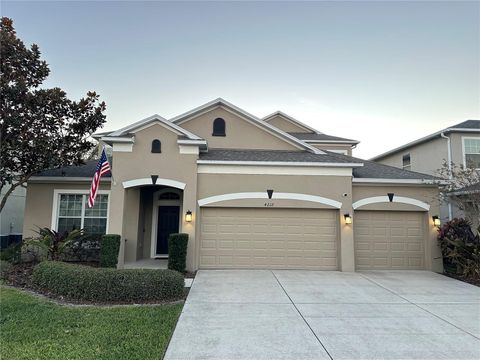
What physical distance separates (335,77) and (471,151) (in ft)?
25.3

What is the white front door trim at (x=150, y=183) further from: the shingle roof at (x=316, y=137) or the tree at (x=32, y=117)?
the shingle roof at (x=316, y=137)

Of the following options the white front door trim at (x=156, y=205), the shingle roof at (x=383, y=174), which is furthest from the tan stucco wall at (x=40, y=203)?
the shingle roof at (x=383, y=174)

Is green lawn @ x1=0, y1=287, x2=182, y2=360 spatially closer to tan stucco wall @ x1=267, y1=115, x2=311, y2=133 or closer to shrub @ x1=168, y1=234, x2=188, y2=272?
shrub @ x1=168, y1=234, x2=188, y2=272

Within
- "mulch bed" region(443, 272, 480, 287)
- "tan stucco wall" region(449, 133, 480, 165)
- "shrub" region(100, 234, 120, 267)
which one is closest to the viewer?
"mulch bed" region(443, 272, 480, 287)

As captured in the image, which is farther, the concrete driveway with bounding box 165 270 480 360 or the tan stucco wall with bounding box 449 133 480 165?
the tan stucco wall with bounding box 449 133 480 165

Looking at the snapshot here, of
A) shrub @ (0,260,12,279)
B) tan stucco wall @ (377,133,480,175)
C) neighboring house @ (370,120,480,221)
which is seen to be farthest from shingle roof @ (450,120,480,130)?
shrub @ (0,260,12,279)

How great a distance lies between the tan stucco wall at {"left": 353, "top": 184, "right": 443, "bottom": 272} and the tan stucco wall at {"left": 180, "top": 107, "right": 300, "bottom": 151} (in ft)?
12.1

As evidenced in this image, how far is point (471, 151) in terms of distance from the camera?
14875 millimetres

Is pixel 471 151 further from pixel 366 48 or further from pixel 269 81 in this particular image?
pixel 269 81

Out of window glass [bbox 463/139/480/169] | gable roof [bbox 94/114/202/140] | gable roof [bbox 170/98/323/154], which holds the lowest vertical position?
gable roof [bbox 94/114/202/140]

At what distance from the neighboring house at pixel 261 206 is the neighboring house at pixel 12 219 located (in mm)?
5916

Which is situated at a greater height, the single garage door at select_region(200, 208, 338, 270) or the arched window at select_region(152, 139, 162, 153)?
the arched window at select_region(152, 139, 162, 153)

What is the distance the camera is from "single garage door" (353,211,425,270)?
11.1 meters

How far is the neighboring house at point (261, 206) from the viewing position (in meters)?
10.6
